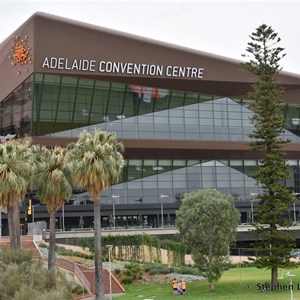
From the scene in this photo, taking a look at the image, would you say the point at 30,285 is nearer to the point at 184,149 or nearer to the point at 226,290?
the point at 226,290

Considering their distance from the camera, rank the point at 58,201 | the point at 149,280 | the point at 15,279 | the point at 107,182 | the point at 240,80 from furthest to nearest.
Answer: the point at 240,80 → the point at 149,280 → the point at 58,201 → the point at 107,182 → the point at 15,279

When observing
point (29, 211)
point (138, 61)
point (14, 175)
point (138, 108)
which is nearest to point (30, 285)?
point (14, 175)

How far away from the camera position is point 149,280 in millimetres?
48344

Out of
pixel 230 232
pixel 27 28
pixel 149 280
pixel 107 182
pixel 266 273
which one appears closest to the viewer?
pixel 107 182

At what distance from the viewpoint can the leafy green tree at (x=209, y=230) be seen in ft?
140

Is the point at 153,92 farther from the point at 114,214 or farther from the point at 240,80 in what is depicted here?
the point at 114,214

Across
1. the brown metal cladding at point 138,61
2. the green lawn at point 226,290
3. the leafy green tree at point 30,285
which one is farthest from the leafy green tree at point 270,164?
the brown metal cladding at point 138,61

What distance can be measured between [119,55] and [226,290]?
3647cm

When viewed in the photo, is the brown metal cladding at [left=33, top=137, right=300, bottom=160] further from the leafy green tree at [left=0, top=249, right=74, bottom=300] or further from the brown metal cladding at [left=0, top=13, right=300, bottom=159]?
the leafy green tree at [left=0, top=249, right=74, bottom=300]

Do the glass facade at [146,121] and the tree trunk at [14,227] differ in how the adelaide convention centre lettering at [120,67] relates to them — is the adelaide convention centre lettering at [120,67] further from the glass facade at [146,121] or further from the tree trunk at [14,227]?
the tree trunk at [14,227]

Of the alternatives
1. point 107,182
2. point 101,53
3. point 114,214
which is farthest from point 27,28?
point 107,182

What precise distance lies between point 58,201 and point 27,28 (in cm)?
3418

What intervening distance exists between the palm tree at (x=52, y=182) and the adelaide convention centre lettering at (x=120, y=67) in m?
29.9

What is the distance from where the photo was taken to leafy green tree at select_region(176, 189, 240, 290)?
4256 cm
